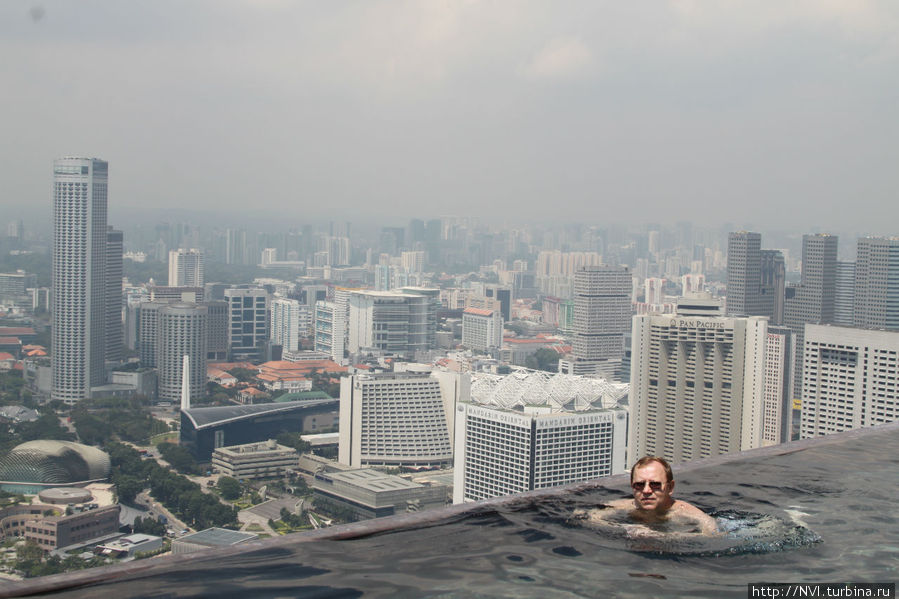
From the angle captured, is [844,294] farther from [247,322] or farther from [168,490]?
[247,322]

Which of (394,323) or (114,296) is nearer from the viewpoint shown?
(114,296)

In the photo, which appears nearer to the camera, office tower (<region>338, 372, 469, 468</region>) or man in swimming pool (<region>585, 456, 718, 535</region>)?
man in swimming pool (<region>585, 456, 718, 535</region>)

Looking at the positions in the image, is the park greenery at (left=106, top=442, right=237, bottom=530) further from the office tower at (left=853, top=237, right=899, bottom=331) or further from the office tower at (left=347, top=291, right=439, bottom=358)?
the office tower at (left=853, top=237, right=899, bottom=331)

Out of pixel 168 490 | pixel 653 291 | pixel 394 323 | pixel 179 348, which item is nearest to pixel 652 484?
pixel 168 490

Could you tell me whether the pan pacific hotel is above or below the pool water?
below

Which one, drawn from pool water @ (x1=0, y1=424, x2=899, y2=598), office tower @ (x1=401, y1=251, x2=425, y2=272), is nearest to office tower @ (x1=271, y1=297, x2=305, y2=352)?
office tower @ (x1=401, y1=251, x2=425, y2=272)

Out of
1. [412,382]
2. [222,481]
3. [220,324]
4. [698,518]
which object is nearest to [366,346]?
[220,324]
